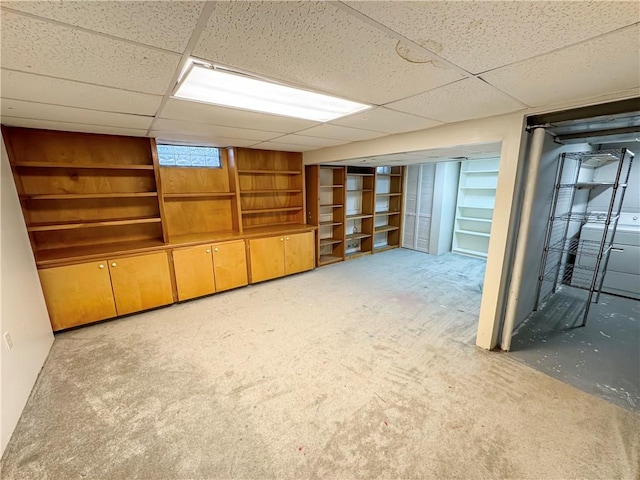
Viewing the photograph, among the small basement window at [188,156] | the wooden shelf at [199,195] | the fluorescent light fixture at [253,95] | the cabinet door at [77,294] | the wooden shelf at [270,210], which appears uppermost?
the fluorescent light fixture at [253,95]

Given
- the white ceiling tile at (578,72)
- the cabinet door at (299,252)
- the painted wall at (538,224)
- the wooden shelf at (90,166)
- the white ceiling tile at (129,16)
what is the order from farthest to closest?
the cabinet door at (299,252) → the wooden shelf at (90,166) → the painted wall at (538,224) → the white ceiling tile at (578,72) → the white ceiling tile at (129,16)

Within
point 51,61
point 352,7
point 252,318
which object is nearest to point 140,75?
point 51,61

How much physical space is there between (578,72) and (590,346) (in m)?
2.55

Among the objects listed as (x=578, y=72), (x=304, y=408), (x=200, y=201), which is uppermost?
(x=578, y=72)

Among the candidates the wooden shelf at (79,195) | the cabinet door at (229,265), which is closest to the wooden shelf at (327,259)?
the cabinet door at (229,265)

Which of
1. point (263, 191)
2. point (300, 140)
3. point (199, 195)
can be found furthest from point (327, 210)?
point (199, 195)

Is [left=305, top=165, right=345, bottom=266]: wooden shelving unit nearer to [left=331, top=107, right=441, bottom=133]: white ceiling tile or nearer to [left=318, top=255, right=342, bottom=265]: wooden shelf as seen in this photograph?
[left=318, top=255, right=342, bottom=265]: wooden shelf

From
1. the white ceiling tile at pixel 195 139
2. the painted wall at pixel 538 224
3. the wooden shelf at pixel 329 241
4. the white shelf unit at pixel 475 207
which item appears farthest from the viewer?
the white shelf unit at pixel 475 207

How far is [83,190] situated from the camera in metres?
3.02

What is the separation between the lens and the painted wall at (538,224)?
7.87 feet

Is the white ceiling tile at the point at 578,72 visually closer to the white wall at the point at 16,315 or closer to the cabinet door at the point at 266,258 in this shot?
the cabinet door at the point at 266,258

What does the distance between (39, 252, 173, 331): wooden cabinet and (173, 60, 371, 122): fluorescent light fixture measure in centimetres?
220

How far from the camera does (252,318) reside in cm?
303

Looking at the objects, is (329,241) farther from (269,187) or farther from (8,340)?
(8,340)
